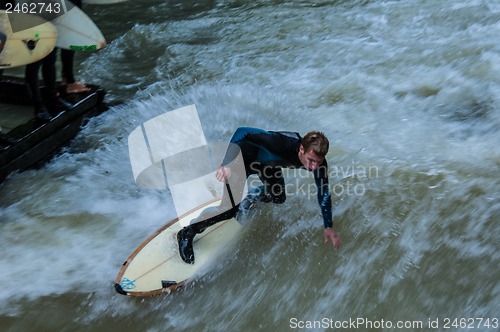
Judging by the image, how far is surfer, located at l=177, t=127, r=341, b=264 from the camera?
3.08 m

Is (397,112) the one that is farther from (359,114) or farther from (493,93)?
(493,93)

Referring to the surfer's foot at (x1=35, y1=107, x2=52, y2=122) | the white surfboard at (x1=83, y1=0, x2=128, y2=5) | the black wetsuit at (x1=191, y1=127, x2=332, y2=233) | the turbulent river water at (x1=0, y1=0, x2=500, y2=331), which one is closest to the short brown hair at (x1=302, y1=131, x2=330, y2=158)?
the black wetsuit at (x1=191, y1=127, x2=332, y2=233)

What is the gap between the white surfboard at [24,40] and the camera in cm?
411

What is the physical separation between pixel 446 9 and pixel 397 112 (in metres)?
2.61

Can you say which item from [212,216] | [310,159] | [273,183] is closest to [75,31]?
[212,216]

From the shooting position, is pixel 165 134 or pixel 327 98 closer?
pixel 165 134

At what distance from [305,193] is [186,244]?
1074 mm

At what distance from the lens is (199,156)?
4.59 metres

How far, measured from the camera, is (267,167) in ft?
11.4

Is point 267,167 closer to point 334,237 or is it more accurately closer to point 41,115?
point 334,237

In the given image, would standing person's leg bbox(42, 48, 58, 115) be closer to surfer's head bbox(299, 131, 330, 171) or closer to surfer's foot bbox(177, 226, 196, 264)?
surfer's foot bbox(177, 226, 196, 264)

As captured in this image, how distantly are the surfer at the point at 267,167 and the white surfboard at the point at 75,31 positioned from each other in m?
1.99

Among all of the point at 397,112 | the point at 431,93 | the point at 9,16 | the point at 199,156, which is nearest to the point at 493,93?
the point at 431,93

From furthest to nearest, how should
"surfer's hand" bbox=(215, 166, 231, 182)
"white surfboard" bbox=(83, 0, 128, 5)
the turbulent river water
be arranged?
"white surfboard" bbox=(83, 0, 128, 5), the turbulent river water, "surfer's hand" bbox=(215, 166, 231, 182)
